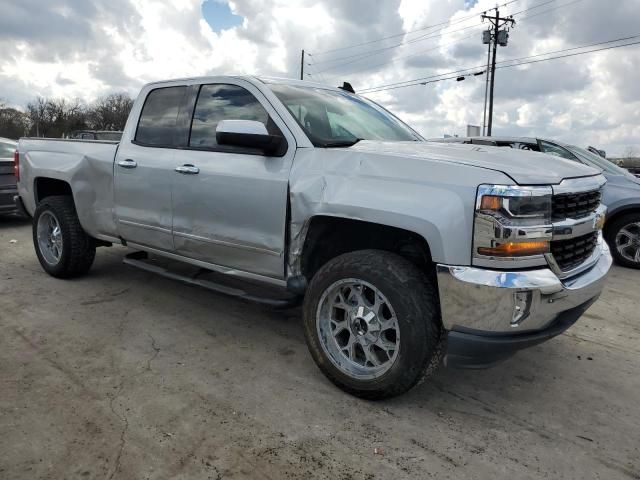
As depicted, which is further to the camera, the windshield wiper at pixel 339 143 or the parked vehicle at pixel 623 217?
the parked vehicle at pixel 623 217

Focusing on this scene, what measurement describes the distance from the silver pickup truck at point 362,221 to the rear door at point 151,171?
2 cm

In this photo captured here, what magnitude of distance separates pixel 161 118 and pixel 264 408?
2.71 meters

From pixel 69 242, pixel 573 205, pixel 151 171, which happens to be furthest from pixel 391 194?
pixel 69 242

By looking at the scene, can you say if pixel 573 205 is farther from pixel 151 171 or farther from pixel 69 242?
pixel 69 242

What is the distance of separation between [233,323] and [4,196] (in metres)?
6.44

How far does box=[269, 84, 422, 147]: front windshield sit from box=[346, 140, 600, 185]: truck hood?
0.78 feet

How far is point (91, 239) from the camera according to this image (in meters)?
5.47

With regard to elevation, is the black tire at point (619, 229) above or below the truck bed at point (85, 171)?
below

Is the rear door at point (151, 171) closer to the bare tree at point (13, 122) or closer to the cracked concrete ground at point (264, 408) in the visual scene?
the cracked concrete ground at point (264, 408)

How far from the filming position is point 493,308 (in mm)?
2660

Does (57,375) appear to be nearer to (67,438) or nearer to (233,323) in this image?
(67,438)

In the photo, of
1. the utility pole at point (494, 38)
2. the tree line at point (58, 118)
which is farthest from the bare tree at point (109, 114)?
the utility pole at point (494, 38)

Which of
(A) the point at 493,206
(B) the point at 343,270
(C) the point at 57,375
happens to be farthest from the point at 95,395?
(A) the point at 493,206

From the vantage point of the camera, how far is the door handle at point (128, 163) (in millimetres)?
4554
